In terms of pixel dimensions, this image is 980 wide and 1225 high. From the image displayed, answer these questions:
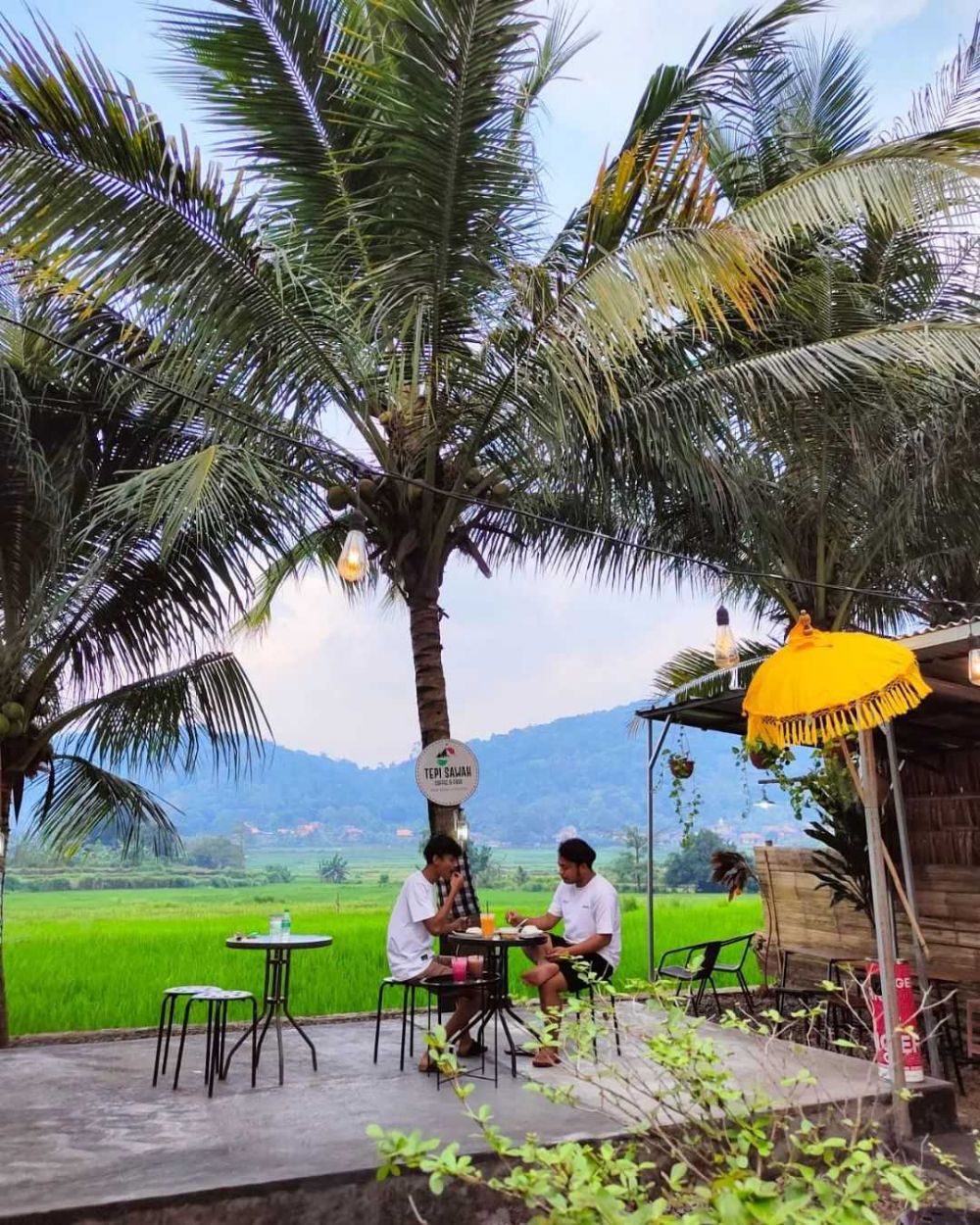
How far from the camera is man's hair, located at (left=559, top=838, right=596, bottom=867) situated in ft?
18.4

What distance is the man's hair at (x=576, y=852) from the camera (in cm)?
560

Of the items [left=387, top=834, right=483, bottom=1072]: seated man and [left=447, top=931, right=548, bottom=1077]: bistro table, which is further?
[left=387, top=834, right=483, bottom=1072]: seated man

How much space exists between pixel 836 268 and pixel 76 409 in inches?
235

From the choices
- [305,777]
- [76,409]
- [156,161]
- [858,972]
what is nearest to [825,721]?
[858,972]

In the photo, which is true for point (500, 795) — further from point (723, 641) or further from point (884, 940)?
point (884, 940)

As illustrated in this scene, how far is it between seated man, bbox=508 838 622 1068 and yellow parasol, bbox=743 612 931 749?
1.45 m

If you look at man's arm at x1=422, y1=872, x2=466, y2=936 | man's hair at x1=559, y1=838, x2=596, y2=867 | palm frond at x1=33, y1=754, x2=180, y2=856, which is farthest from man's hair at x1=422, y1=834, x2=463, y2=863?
palm frond at x1=33, y1=754, x2=180, y2=856

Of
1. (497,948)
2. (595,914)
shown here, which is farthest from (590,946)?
(497,948)

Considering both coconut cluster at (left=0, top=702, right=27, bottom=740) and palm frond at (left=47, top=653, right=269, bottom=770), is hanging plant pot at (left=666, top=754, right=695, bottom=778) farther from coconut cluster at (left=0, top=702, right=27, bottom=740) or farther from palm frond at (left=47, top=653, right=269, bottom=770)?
coconut cluster at (left=0, top=702, right=27, bottom=740)

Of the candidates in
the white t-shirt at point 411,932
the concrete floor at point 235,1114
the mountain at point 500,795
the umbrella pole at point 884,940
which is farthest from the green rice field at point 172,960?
the mountain at point 500,795

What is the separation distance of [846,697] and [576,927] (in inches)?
87.1

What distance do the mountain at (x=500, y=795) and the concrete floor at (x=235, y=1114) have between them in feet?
162

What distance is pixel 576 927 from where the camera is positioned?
554 centimetres

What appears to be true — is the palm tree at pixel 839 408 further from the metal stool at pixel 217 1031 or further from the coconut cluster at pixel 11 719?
the coconut cluster at pixel 11 719
